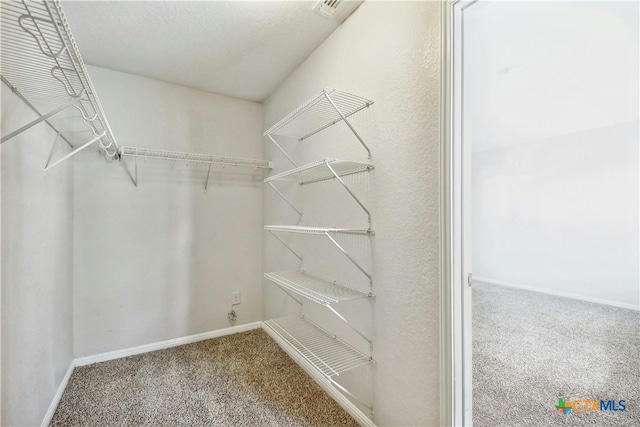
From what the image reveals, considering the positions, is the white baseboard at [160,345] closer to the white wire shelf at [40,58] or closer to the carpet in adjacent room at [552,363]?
the white wire shelf at [40,58]

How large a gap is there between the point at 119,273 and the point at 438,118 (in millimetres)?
2472

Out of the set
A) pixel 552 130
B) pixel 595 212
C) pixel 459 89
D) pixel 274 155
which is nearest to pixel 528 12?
pixel 459 89

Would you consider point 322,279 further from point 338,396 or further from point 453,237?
point 453,237

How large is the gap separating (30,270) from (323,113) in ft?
5.56

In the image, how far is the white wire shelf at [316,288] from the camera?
143 cm

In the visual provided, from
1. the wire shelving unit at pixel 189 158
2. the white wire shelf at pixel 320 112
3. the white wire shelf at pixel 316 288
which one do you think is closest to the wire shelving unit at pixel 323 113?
the white wire shelf at pixel 320 112

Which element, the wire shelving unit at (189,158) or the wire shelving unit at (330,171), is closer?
the wire shelving unit at (330,171)

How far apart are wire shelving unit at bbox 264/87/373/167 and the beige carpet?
153 cm

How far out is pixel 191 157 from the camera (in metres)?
2.31

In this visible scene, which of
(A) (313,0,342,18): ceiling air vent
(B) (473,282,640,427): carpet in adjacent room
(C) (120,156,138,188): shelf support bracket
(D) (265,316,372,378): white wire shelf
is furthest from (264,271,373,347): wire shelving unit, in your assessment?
(A) (313,0,342,18): ceiling air vent

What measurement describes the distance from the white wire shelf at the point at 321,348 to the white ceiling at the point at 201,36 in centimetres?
192

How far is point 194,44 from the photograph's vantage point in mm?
1847

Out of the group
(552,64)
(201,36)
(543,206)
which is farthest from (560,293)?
(201,36)

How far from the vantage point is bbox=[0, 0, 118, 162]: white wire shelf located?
771mm
